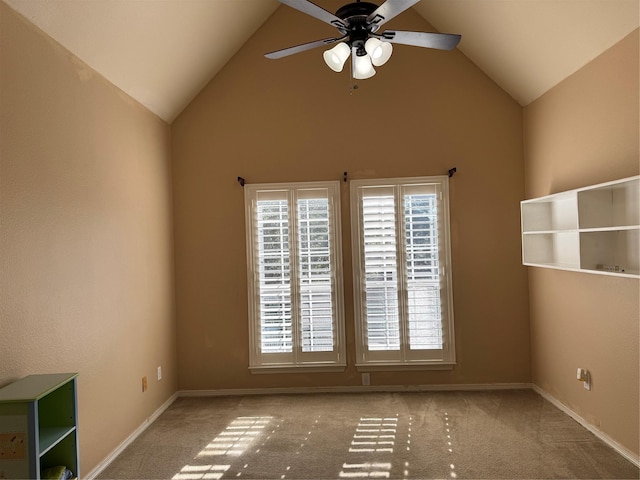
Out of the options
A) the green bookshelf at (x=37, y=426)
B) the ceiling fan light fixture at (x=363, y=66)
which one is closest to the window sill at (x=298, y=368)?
the green bookshelf at (x=37, y=426)

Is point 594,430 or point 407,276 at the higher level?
point 407,276

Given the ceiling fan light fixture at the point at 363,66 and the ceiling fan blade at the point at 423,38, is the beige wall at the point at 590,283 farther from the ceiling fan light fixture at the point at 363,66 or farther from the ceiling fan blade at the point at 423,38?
the ceiling fan light fixture at the point at 363,66

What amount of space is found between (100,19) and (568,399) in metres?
4.33

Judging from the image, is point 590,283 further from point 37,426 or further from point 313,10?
point 37,426

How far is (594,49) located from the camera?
3389mm

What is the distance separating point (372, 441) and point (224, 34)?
3.54 m

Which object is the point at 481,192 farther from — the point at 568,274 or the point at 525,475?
the point at 525,475

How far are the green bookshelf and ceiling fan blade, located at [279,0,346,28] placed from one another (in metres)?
2.10

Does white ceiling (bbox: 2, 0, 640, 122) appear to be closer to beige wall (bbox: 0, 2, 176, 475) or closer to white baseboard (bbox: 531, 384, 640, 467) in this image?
beige wall (bbox: 0, 2, 176, 475)

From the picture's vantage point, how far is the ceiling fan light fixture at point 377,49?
2.53 meters

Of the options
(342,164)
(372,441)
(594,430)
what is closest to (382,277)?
(342,164)

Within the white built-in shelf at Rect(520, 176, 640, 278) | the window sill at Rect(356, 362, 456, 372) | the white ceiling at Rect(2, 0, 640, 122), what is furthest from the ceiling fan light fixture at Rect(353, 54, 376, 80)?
the window sill at Rect(356, 362, 456, 372)

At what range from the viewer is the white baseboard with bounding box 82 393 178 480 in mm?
3225

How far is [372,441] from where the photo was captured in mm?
3613
